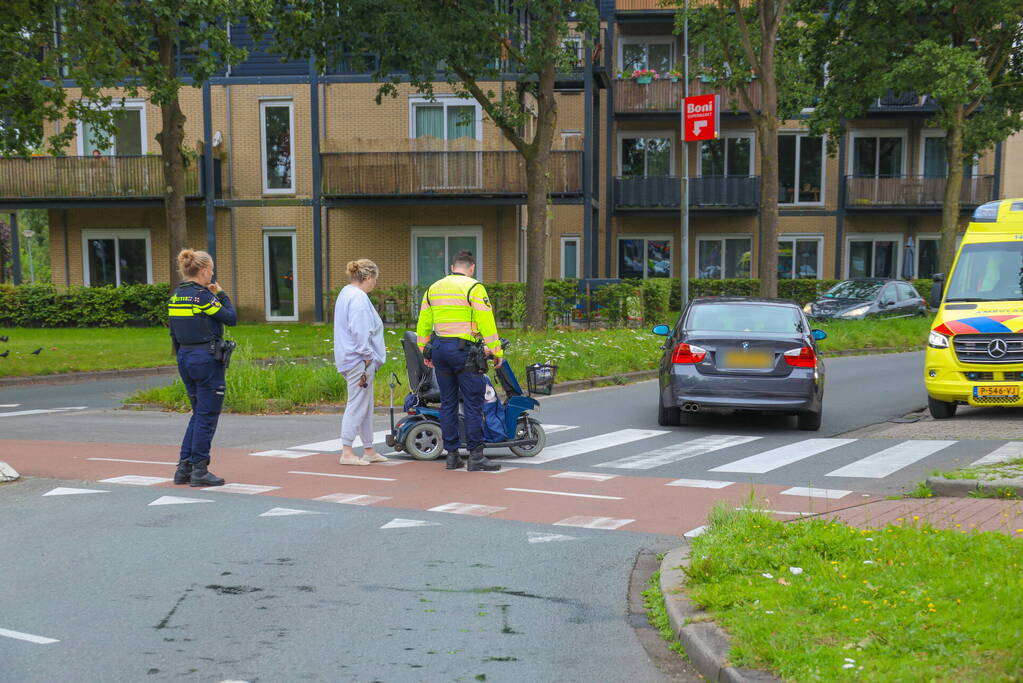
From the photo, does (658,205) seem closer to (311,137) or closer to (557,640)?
(311,137)

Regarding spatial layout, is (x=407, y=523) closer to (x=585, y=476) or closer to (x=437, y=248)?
(x=585, y=476)

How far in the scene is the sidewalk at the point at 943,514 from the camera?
20.9ft

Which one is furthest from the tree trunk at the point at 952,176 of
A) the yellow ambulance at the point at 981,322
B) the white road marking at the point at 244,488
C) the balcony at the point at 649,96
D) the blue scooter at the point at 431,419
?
the white road marking at the point at 244,488

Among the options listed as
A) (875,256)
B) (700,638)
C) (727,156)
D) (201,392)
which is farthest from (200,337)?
(875,256)

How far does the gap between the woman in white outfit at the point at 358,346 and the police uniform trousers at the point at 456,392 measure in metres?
0.69

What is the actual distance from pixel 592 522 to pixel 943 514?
7.54ft

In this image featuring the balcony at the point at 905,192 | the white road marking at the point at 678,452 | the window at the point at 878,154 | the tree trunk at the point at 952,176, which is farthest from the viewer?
the window at the point at 878,154

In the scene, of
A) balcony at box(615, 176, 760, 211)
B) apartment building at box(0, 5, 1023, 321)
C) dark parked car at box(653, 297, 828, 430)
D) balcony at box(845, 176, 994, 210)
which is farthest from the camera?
balcony at box(845, 176, 994, 210)

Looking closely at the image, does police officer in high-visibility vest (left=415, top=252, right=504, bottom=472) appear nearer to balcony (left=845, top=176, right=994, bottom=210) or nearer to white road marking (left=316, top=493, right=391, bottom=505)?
white road marking (left=316, top=493, right=391, bottom=505)

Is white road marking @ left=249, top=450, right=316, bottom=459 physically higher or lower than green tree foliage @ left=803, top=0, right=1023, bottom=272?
lower

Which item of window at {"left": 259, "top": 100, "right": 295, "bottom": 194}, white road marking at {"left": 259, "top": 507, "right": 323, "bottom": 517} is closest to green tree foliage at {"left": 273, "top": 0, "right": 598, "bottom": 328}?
window at {"left": 259, "top": 100, "right": 295, "bottom": 194}

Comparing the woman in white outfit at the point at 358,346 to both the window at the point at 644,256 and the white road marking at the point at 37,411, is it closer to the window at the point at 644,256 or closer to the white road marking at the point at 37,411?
the white road marking at the point at 37,411

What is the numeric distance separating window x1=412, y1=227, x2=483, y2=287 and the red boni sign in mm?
9413

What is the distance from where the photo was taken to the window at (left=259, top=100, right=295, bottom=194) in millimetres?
29422
